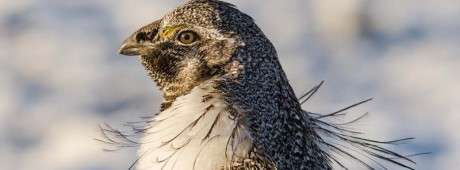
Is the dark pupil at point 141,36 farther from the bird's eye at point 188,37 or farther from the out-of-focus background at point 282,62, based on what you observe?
the out-of-focus background at point 282,62

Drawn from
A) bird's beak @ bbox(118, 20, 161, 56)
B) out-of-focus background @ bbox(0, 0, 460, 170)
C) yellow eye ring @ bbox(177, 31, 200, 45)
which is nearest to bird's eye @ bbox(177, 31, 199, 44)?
yellow eye ring @ bbox(177, 31, 200, 45)

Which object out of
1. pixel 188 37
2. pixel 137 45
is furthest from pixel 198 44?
pixel 137 45

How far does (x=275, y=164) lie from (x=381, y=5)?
5.53 metres

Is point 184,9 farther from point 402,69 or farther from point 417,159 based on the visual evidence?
point 402,69

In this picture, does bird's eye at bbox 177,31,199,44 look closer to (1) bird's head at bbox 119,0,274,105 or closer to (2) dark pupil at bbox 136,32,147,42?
(1) bird's head at bbox 119,0,274,105

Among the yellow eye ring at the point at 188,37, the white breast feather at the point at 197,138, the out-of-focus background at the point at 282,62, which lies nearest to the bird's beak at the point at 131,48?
the yellow eye ring at the point at 188,37

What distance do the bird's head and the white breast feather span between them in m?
0.10

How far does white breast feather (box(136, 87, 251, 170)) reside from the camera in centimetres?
343

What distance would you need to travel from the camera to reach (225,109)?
3475 millimetres

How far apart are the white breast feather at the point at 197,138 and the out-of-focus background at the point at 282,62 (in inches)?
108

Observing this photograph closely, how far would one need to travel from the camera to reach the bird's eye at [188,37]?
3723 mm

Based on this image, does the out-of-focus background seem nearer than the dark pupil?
No

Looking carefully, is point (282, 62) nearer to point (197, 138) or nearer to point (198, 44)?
point (198, 44)

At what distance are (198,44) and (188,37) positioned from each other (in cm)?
5
